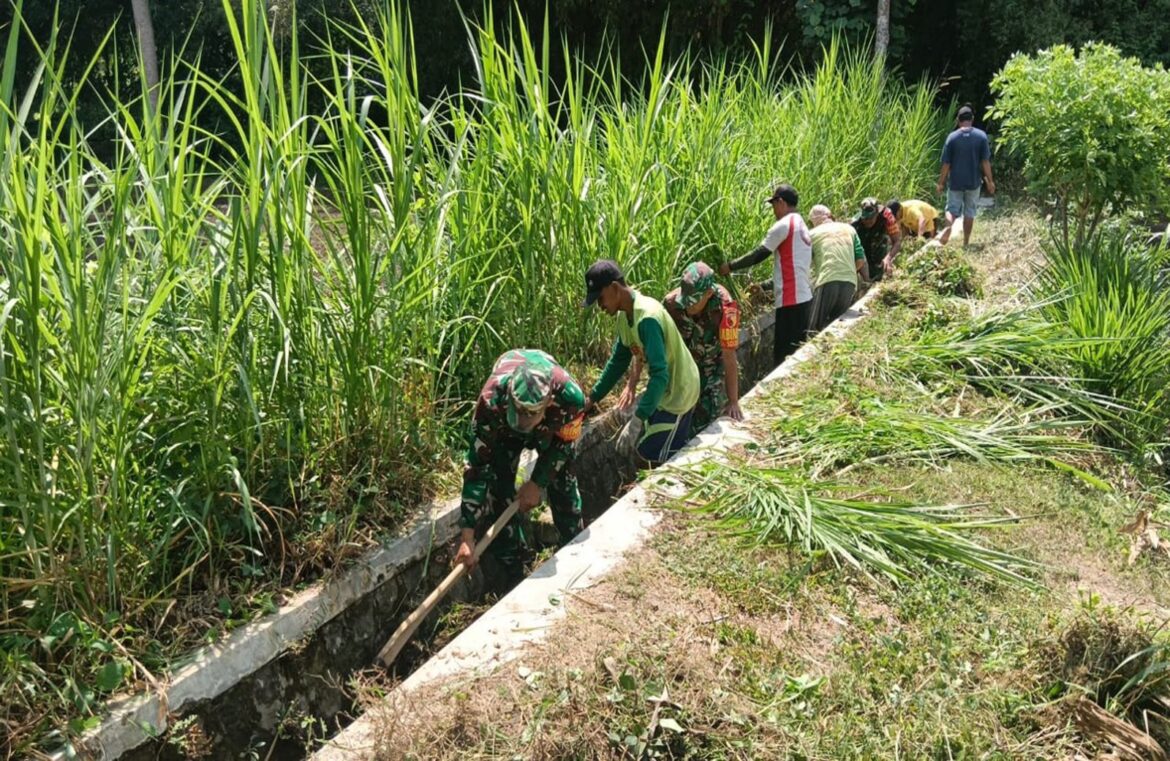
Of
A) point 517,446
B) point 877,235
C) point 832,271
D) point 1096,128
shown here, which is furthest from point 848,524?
point 877,235

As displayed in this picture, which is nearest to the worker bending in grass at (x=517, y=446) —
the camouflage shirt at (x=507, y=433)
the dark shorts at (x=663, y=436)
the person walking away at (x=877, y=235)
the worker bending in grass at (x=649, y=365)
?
the camouflage shirt at (x=507, y=433)

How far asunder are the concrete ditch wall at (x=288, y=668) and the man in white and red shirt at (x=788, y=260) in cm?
310

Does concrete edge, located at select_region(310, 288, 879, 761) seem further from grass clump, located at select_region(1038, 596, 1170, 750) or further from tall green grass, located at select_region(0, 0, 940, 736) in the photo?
grass clump, located at select_region(1038, 596, 1170, 750)

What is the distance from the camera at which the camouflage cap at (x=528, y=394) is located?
10.6ft

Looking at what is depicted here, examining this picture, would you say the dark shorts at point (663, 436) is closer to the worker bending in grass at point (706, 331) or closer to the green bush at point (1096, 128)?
the worker bending in grass at point (706, 331)

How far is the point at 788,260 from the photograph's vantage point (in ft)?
19.2

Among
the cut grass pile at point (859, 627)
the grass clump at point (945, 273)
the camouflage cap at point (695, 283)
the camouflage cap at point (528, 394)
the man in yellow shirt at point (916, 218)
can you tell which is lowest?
the cut grass pile at point (859, 627)

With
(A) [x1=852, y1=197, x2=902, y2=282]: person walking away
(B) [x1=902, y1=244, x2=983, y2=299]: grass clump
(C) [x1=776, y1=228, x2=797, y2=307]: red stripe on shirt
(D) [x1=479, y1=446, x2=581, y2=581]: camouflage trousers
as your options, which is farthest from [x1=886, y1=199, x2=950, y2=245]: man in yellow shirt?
(D) [x1=479, y1=446, x2=581, y2=581]: camouflage trousers

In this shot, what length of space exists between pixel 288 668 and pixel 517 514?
113 centimetres

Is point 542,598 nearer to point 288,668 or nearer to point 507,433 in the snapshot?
point 507,433

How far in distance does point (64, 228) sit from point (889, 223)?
6.44 meters

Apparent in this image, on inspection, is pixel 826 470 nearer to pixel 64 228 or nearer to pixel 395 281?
pixel 395 281

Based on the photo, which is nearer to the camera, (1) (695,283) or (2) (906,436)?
(2) (906,436)

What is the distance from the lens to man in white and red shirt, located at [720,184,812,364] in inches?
230
